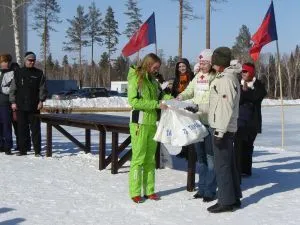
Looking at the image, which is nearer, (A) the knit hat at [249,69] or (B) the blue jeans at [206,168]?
(B) the blue jeans at [206,168]

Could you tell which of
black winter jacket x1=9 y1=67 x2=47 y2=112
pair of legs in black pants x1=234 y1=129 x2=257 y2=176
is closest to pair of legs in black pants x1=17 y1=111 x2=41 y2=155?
black winter jacket x1=9 y1=67 x2=47 y2=112

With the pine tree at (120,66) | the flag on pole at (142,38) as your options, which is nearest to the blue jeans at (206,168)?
the flag on pole at (142,38)

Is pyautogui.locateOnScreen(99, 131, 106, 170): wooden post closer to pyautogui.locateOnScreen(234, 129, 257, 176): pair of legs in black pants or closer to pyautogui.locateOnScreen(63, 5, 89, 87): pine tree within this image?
pyautogui.locateOnScreen(234, 129, 257, 176): pair of legs in black pants

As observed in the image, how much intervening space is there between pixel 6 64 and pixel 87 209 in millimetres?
4684

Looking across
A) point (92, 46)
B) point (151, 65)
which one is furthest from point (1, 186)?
point (92, 46)

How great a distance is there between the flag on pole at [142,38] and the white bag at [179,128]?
12.2 feet

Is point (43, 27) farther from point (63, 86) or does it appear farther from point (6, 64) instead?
point (6, 64)

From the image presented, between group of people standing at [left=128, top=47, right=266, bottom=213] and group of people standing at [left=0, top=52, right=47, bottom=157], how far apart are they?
11.8ft

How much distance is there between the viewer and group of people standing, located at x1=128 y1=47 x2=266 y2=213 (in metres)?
5.32

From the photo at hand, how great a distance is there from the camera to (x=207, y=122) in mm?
6012

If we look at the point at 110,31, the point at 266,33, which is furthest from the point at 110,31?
the point at 266,33

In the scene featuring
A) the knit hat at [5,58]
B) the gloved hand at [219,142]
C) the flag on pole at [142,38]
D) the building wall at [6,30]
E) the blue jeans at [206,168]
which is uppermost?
the building wall at [6,30]

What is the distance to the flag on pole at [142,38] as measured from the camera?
9.40 metres

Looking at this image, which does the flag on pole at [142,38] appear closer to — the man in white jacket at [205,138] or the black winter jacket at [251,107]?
the black winter jacket at [251,107]
